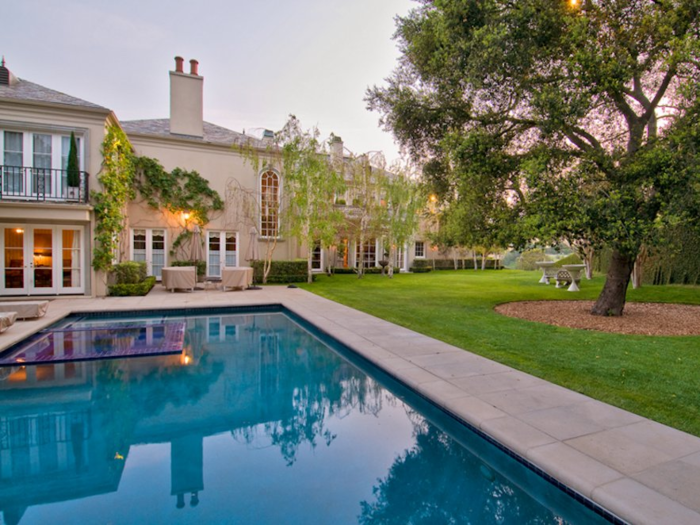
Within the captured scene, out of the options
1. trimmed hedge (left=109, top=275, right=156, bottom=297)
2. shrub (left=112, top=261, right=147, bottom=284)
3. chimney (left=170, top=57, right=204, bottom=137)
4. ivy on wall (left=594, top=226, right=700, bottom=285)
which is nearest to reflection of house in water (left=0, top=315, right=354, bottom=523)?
trimmed hedge (left=109, top=275, right=156, bottom=297)

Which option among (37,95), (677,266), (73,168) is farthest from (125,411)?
(677,266)

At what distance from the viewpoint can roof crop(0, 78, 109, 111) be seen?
1085 cm

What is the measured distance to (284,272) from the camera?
16.8 metres

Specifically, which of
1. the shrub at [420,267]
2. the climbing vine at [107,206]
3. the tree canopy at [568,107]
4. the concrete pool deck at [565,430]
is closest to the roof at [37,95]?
the climbing vine at [107,206]

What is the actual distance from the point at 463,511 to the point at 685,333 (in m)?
7.23

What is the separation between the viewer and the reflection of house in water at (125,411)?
318cm

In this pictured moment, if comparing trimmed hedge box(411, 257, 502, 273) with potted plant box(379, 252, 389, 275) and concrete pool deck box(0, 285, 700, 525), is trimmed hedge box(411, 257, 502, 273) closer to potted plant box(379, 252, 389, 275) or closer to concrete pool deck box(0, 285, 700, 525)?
potted plant box(379, 252, 389, 275)

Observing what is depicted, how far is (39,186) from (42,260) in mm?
2168

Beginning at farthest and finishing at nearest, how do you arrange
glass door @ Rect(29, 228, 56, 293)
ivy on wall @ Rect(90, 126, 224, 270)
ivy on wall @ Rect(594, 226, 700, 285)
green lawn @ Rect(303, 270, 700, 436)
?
1. ivy on wall @ Rect(594, 226, 700, 285)
2. ivy on wall @ Rect(90, 126, 224, 270)
3. glass door @ Rect(29, 228, 56, 293)
4. green lawn @ Rect(303, 270, 700, 436)

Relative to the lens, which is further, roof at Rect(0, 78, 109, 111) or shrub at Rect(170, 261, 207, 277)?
shrub at Rect(170, 261, 207, 277)

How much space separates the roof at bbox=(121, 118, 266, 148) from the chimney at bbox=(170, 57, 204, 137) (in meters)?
0.37

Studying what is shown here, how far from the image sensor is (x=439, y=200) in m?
11.6

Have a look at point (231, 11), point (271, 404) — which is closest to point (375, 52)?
point (231, 11)

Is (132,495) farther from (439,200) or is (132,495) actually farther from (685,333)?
(439,200)
